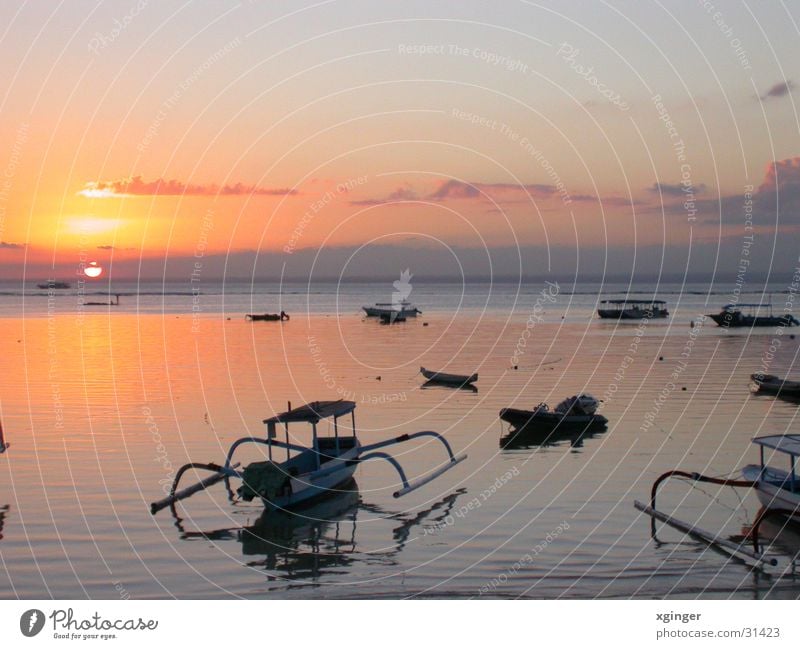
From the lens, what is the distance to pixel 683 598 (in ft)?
49.8

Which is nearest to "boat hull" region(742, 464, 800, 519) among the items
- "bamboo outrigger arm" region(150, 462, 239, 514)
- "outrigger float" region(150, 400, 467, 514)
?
"outrigger float" region(150, 400, 467, 514)


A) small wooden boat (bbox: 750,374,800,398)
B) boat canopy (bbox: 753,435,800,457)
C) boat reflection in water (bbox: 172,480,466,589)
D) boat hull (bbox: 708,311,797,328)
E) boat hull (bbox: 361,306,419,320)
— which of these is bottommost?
boat reflection in water (bbox: 172,480,466,589)

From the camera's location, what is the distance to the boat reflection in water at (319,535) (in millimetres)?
17141

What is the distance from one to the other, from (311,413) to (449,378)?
20786mm

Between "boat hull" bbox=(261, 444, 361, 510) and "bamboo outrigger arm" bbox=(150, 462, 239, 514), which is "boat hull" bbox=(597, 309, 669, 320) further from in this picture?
"bamboo outrigger arm" bbox=(150, 462, 239, 514)

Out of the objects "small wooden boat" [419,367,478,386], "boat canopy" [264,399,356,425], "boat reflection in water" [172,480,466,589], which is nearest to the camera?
"boat reflection in water" [172,480,466,589]

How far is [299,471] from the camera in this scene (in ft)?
73.8

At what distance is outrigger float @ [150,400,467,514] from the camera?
66.2ft

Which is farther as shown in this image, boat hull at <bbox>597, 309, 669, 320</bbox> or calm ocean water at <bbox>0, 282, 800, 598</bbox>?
boat hull at <bbox>597, 309, 669, 320</bbox>

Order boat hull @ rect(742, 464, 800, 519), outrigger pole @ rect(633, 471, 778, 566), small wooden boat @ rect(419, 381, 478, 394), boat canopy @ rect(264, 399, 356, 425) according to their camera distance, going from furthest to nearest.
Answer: small wooden boat @ rect(419, 381, 478, 394) → boat canopy @ rect(264, 399, 356, 425) → boat hull @ rect(742, 464, 800, 519) → outrigger pole @ rect(633, 471, 778, 566)

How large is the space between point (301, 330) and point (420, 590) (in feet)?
206

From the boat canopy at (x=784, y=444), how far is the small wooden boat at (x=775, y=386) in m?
16.5

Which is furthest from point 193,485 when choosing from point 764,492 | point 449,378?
point 449,378

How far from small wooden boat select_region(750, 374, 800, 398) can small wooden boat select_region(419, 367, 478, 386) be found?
10.9 metres
